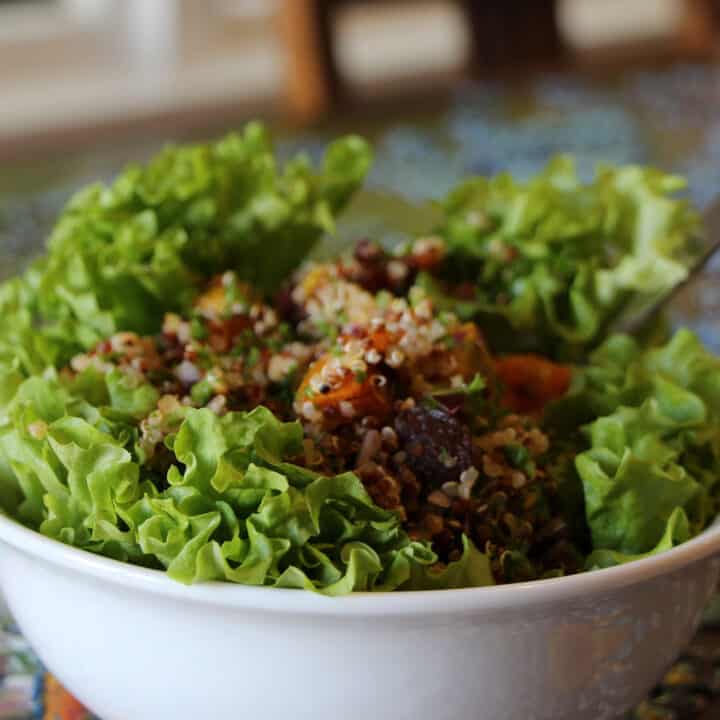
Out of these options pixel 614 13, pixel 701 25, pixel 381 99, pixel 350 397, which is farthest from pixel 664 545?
pixel 614 13

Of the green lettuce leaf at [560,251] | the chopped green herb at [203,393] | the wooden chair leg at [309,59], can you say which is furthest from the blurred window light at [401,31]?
the chopped green herb at [203,393]

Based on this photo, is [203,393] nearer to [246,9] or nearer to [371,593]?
[371,593]

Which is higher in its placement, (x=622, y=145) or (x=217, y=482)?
(x=217, y=482)

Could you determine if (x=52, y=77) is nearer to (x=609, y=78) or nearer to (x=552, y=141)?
(x=609, y=78)

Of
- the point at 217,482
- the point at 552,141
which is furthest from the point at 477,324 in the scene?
the point at 552,141

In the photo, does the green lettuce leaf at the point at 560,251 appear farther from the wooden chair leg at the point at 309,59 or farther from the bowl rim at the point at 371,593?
the wooden chair leg at the point at 309,59

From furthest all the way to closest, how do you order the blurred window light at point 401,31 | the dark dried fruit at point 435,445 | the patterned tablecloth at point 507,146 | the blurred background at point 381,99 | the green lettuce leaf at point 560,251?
1. the blurred window light at point 401,31
2. the blurred background at point 381,99
3. the patterned tablecloth at point 507,146
4. the green lettuce leaf at point 560,251
5. the dark dried fruit at point 435,445
